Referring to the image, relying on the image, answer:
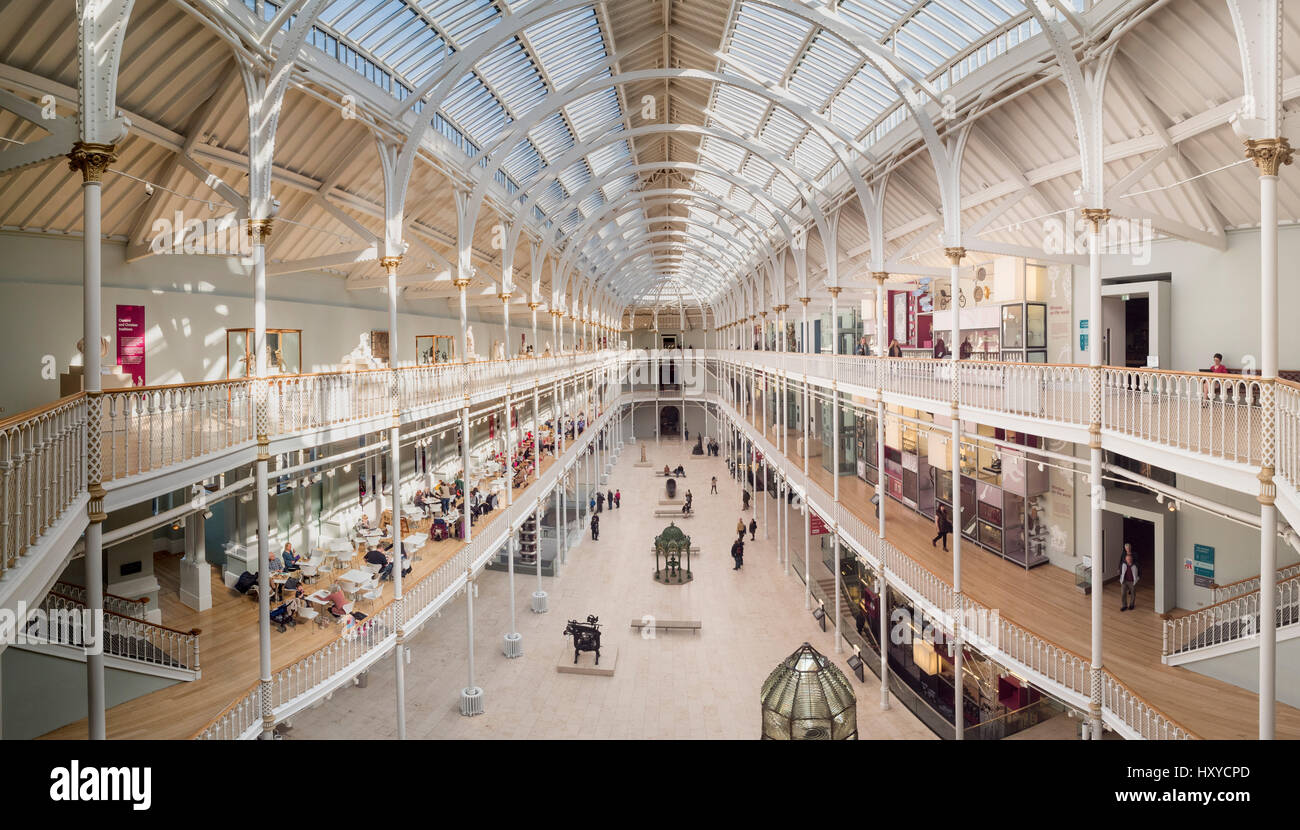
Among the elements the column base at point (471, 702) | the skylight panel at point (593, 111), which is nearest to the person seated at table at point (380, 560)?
the column base at point (471, 702)

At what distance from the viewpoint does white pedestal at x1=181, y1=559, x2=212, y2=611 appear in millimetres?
14156

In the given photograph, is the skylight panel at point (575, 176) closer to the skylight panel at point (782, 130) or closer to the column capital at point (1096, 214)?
the skylight panel at point (782, 130)

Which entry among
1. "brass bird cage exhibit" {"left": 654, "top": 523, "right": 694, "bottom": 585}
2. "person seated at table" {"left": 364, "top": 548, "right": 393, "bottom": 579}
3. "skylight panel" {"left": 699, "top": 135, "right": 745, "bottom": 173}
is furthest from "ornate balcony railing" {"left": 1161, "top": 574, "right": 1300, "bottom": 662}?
"skylight panel" {"left": 699, "top": 135, "right": 745, "bottom": 173}

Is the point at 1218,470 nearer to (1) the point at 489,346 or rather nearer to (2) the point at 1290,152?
(2) the point at 1290,152

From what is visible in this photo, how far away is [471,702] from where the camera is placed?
16.1 m

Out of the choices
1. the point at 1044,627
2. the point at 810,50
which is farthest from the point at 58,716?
the point at 810,50

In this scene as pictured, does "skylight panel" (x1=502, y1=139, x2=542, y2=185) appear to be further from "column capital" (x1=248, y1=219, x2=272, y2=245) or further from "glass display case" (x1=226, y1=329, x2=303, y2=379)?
"column capital" (x1=248, y1=219, x2=272, y2=245)

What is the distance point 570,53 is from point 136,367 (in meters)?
14.5

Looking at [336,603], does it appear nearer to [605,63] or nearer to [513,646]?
[513,646]

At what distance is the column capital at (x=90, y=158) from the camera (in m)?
5.88

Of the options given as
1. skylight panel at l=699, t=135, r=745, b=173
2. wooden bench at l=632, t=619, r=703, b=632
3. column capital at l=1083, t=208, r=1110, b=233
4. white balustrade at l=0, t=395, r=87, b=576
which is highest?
skylight panel at l=699, t=135, r=745, b=173

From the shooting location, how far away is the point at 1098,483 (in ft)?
32.2

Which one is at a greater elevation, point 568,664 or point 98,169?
point 98,169

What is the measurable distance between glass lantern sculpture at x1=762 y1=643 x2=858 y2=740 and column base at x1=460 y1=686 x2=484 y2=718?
823cm
